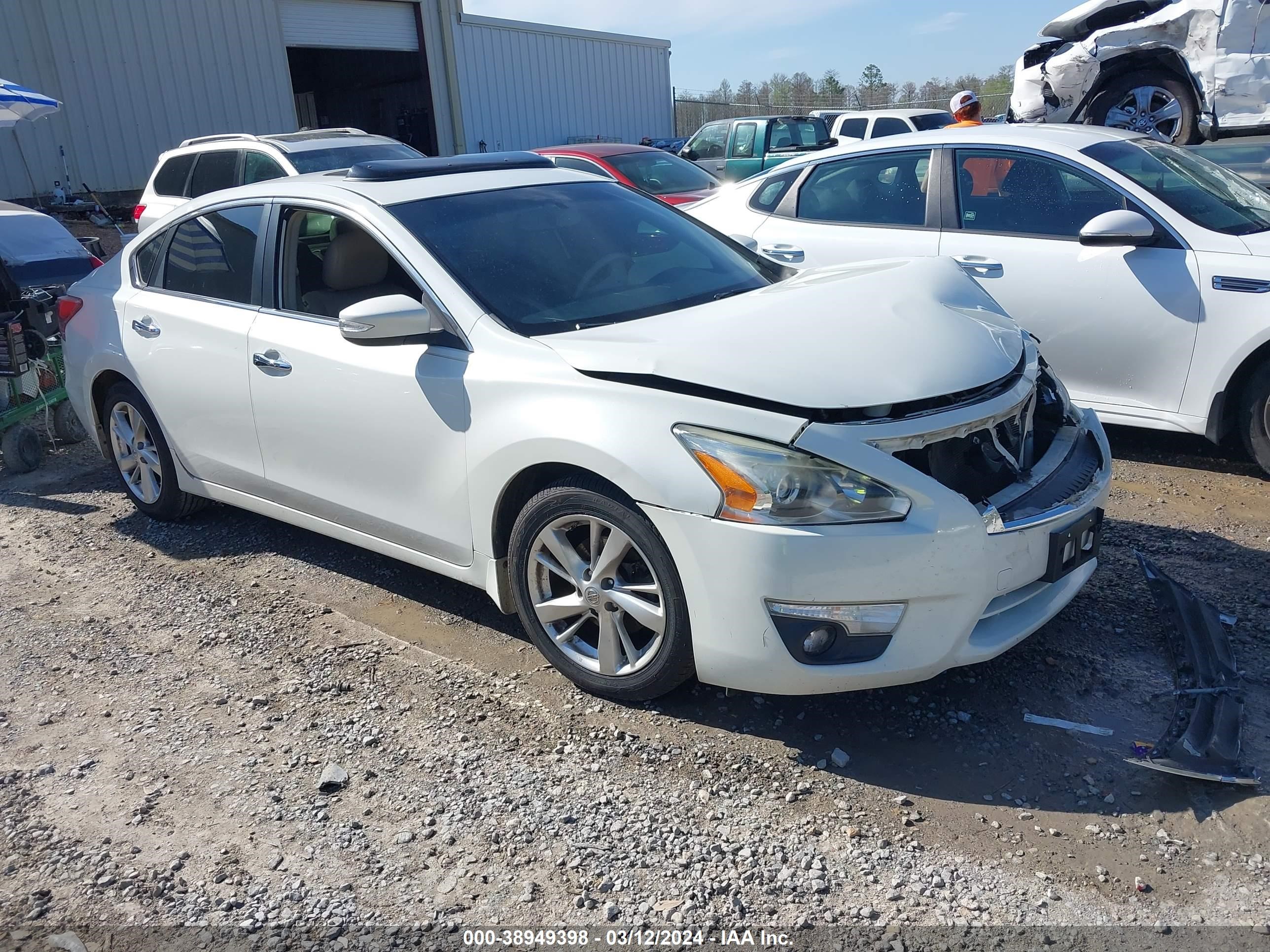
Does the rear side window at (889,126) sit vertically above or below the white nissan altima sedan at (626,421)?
above

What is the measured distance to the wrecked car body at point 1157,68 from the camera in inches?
394

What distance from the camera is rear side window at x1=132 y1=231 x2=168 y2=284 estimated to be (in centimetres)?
491

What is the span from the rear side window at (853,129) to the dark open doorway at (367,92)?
36.2 ft

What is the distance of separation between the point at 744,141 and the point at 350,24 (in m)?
10.2

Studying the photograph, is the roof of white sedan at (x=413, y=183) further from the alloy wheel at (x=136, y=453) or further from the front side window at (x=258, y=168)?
the front side window at (x=258, y=168)

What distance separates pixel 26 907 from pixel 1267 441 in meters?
5.08

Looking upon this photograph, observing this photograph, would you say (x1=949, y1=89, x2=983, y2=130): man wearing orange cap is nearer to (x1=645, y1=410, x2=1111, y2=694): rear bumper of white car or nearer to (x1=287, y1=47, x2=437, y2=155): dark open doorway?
(x1=645, y1=410, x2=1111, y2=694): rear bumper of white car

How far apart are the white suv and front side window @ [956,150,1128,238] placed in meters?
5.73

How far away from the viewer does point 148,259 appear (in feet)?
16.3

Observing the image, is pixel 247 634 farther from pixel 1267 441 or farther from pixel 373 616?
pixel 1267 441

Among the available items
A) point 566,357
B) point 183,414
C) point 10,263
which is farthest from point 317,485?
point 10,263

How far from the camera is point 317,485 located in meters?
4.05

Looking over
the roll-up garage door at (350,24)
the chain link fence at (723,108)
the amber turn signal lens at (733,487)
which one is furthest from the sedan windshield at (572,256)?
the chain link fence at (723,108)

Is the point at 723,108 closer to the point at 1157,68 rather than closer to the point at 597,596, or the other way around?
the point at 1157,68
